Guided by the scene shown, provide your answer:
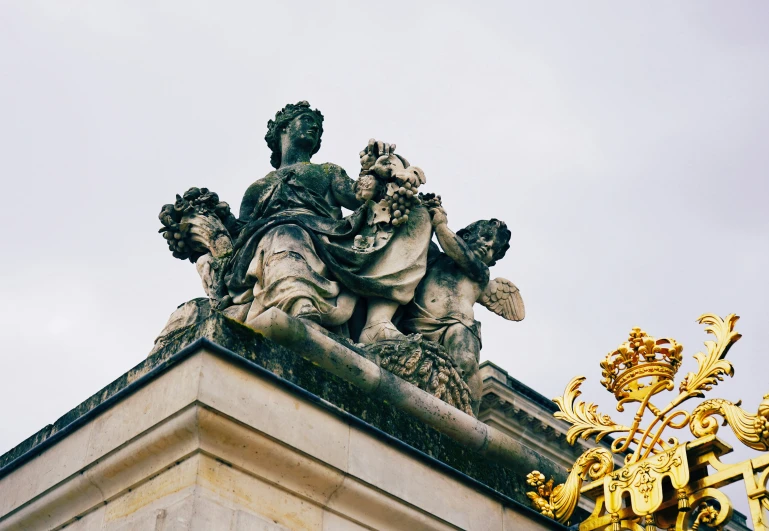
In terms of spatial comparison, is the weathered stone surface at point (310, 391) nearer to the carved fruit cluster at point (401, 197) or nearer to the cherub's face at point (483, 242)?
the carved fruit cluster at point (401, 197)

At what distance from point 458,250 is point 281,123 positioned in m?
2.90

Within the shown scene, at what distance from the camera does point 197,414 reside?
18.6 feet

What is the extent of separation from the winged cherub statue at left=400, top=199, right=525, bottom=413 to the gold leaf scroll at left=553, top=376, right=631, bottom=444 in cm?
151

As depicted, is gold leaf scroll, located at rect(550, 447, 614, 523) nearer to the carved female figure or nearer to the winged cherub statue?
the winged cherub statue

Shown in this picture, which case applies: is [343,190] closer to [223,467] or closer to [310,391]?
[310,391]

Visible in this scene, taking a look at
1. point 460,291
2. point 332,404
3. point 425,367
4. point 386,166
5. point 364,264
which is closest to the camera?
point 332,404

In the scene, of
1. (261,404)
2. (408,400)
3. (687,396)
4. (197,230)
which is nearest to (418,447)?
(408,400)

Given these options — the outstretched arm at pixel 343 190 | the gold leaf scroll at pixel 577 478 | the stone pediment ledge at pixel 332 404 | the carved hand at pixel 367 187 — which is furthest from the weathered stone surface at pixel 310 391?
the outstretched arm at pixel 343 190

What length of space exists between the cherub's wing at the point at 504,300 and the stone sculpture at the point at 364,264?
0.01 m

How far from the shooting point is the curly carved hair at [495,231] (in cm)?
949

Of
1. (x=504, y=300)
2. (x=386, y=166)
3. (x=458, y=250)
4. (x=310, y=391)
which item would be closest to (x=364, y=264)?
(x=386, y=166)

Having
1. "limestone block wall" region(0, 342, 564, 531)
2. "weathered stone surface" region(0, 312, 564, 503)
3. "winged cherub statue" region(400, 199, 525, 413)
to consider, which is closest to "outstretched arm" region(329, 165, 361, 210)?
"winged cherub statue" region(400, 199, 525, 413)

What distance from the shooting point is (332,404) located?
20.9 ft

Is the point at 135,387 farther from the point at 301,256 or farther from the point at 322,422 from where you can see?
the point at 301,256
